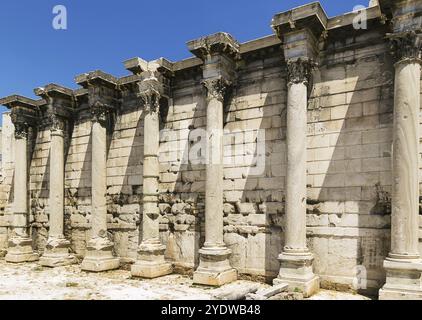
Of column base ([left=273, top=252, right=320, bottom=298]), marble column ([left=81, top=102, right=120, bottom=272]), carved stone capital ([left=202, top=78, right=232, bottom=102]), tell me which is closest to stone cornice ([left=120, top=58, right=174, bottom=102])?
carved stone capital ([left=202, top=78, right=232, bottom=102])

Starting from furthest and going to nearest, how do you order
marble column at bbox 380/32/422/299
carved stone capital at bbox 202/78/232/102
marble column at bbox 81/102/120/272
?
1. marble column at bbox 81/102/120/272
2. carved stone capital at bbox 202/78/232/102
3. marble column at bbox 380/32/422/299

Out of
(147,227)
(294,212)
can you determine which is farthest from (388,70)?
(147,227)

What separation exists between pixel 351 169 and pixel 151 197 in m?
5.14

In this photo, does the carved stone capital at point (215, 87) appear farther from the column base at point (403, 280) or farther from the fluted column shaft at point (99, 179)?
the column base at point (403, 280)

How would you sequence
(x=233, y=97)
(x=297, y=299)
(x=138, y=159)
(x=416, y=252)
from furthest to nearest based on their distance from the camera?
(x=138, y=159)
(x=233, y=97)
(x=297, y=299)
(x=416, y=252)

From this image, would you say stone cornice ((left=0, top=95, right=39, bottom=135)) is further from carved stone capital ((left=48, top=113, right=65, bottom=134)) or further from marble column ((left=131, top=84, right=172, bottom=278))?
marble column ((left=131, top=84, right=172, bottom=278))

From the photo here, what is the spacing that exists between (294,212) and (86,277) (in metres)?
5.78

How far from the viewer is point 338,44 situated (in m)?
8.20

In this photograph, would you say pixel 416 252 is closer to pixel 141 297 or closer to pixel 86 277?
pixel 141 297

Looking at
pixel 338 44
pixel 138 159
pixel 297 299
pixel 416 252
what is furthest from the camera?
pixel 138 159

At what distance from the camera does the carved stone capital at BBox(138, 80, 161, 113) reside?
10031mm

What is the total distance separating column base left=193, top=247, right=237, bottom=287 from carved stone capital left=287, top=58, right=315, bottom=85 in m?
4.25

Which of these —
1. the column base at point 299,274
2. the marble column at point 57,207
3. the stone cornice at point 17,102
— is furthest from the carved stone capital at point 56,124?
the column base at point 299,274

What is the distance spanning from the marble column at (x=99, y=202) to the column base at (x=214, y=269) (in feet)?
10.9
